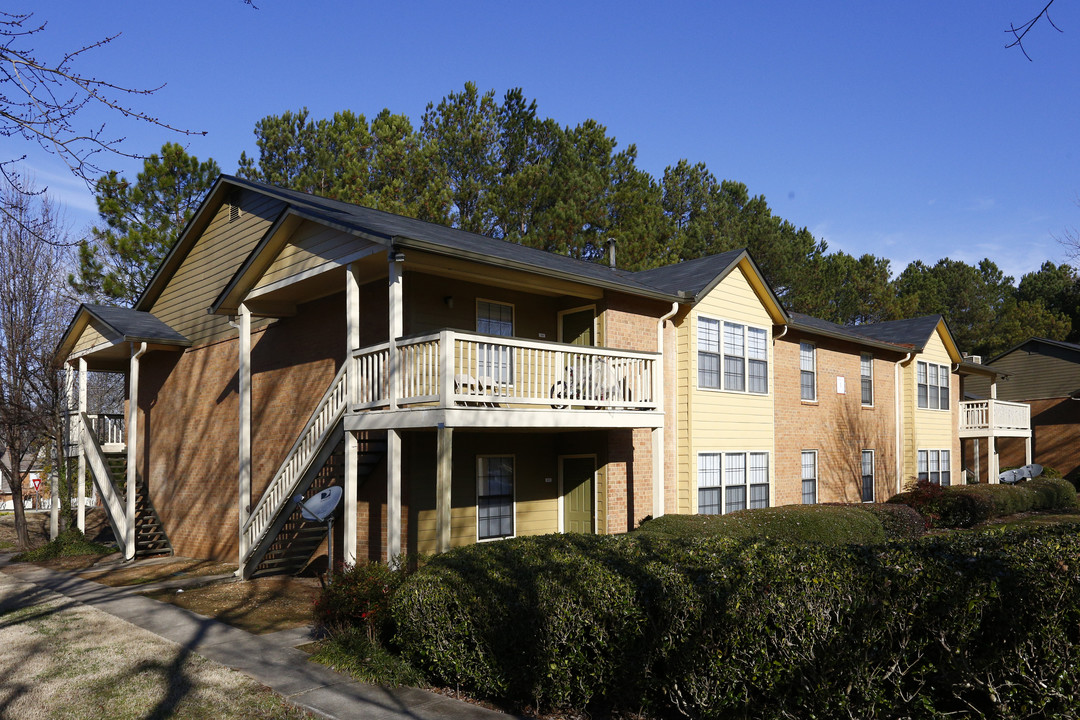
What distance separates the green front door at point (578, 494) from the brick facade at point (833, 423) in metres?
6.74

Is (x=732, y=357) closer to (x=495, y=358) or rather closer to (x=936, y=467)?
(x=495, y=358)

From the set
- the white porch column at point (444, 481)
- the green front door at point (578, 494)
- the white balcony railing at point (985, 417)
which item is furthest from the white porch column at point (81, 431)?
the white balcony railing at point (985, 417)

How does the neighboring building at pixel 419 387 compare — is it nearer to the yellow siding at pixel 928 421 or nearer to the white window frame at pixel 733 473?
the white window frame at pixel 733 473

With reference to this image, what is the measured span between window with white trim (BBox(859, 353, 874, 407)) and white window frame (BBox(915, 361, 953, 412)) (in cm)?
267

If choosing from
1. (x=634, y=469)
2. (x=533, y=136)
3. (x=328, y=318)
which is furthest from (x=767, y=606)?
(x=533, y=136)

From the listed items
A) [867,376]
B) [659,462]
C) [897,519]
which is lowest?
[897,519]

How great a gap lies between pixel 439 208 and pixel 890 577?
29500mm

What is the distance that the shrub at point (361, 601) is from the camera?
9.53 m

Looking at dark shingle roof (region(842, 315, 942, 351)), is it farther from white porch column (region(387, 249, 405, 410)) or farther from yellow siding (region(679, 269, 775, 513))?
white porch column (region(387, 249, 405, 410))

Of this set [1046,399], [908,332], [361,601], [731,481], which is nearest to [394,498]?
[361,601]

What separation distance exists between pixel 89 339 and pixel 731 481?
1613 cm

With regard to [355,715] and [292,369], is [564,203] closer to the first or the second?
[292,369]

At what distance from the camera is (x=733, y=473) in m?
18.6

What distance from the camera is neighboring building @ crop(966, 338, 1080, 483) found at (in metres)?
35.8
